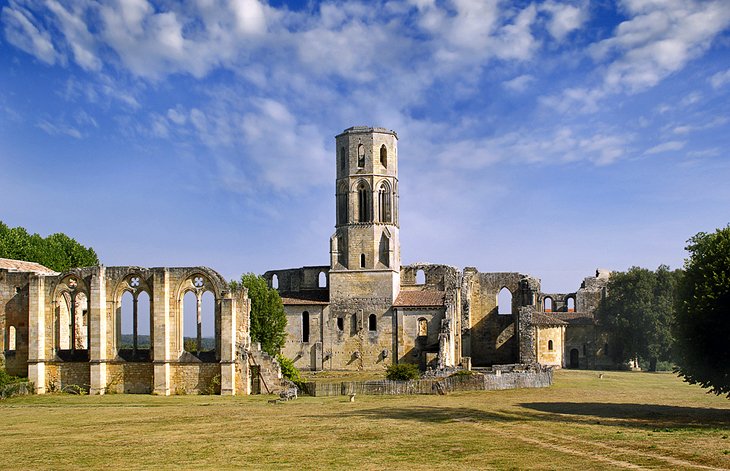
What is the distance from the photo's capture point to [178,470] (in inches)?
730

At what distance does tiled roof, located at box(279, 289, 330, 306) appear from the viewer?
59.9 meters

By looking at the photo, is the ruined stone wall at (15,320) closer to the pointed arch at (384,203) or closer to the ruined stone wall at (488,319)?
the pointed arch at (384,203)

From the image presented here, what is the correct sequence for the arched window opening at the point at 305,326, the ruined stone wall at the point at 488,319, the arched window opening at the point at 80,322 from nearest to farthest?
the arched window opening at the point at 80,322, the arched window opening at the point at 305,326, the ruined stone wall at the point at 488,319

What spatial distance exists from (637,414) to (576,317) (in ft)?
135

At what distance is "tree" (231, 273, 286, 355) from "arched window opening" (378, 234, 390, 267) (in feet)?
30.2

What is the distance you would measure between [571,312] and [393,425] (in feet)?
161

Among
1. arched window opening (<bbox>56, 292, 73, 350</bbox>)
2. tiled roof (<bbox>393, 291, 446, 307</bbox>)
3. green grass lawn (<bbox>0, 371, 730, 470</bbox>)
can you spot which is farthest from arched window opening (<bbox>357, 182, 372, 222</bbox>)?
green grass lawn (<bbox>0, 371, 730, 470</bbox>)

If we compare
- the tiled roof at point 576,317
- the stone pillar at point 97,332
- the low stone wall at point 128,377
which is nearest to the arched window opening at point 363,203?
the tiled roof at point 576,317

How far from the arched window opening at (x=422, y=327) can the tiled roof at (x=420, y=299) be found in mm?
1136

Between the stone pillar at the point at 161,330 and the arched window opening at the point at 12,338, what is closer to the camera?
the stone pillar at the point at 161,330

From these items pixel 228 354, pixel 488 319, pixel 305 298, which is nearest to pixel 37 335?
pixel 228 354

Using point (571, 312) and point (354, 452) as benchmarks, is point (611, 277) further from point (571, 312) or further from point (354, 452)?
point (354, 452)

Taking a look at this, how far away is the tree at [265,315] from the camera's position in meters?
53.3

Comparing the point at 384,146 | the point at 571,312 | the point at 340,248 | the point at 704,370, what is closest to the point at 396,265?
the point at 340,248
